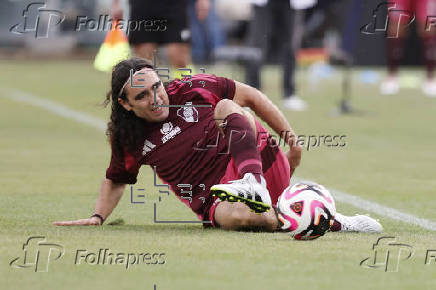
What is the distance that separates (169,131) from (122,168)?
38 centimetres

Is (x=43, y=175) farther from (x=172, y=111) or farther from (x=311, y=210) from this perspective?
(x=311, y=210)

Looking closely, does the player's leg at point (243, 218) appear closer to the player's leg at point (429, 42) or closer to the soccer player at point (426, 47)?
the soccer player at point (426, 47)

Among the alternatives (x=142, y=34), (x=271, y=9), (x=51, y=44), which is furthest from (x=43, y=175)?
(x=51, y=44)

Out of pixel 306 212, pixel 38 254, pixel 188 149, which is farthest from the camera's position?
pixel 188 149

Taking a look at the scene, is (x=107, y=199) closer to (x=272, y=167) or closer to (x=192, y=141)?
(x=192, y=141)

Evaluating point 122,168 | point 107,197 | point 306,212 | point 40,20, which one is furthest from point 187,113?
point 40,20

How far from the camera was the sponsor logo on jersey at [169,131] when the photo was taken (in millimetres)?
6531

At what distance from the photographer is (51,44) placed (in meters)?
34.6

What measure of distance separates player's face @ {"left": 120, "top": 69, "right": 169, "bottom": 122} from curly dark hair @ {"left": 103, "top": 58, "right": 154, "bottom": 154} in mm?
57

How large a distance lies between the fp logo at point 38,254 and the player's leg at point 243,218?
111 cm

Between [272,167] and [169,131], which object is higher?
[169,131]

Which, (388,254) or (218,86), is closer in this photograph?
(388,254)

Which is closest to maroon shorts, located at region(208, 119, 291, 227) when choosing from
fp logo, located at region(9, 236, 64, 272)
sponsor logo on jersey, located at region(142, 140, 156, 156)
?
sponsor logo on jersey, located at region(142, 140, 156, 156)

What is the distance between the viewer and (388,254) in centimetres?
562
